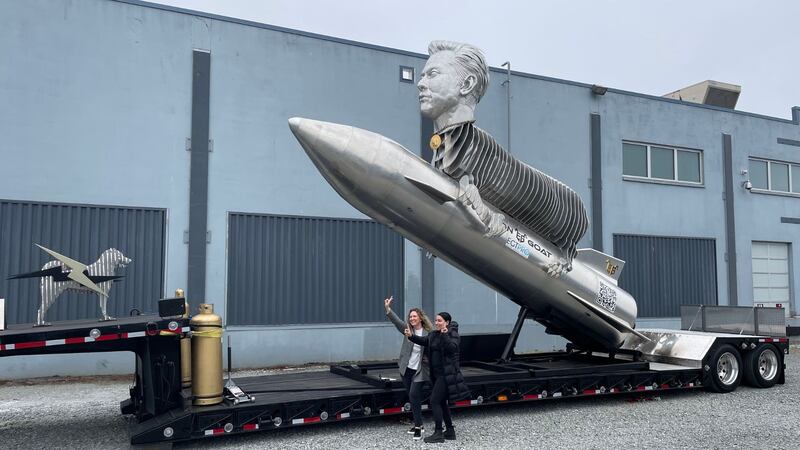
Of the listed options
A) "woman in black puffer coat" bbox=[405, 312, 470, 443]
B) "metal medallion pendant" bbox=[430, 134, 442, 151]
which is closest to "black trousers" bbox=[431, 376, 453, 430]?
"woman in black puffer coat" bbox=[405, 312, 470, 443]

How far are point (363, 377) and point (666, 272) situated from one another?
12.6m

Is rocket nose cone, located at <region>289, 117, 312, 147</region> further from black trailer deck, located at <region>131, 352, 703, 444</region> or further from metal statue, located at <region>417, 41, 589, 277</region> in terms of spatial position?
black trailer deck, located at <region>131, 352, 703, 444</region>

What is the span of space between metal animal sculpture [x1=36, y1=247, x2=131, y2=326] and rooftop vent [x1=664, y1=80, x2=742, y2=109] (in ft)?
65.5

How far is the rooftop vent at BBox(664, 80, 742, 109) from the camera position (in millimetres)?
21594

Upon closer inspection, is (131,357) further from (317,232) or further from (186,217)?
(317,232)

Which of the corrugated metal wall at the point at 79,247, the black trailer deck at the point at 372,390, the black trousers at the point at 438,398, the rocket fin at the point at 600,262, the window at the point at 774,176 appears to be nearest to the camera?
the black trailer deck at the point at 372,390

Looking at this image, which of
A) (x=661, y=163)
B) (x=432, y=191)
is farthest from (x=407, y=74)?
(x=661, y=163)

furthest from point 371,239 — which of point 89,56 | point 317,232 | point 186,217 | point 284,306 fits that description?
point 89,56

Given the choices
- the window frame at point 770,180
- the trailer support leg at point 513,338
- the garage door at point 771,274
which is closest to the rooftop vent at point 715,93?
the window frame at point 770,180

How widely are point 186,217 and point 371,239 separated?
415 cm

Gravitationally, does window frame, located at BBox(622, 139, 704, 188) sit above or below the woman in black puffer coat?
above

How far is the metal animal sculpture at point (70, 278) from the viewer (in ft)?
24.5

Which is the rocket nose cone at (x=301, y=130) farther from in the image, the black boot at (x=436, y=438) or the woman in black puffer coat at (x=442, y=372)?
the black boot at (x=436, y=438)

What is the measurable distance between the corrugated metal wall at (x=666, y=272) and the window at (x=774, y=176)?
3121 millimetres
